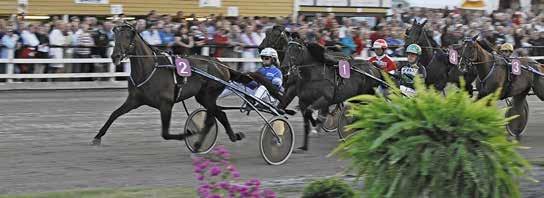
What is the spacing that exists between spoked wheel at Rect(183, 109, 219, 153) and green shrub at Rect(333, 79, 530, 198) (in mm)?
6566

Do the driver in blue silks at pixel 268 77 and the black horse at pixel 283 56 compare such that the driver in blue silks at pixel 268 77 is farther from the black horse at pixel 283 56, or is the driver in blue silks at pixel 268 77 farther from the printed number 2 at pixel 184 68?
the printed number 2 at pixel 184 68

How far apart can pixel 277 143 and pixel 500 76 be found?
4.63m

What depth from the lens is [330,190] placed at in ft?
22.7

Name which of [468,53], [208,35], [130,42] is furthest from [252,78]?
[208,35]

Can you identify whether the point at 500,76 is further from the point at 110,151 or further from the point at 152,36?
the point at 152,36

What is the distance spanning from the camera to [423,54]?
16.7 meters

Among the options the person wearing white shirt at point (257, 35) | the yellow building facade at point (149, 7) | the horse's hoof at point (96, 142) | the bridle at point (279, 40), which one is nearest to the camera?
the horse's hoof at point (96, 142)

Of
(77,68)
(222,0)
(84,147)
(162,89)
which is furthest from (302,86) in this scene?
(222,0)

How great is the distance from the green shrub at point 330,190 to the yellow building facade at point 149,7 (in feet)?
63.6

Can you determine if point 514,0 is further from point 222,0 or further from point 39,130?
point 39,130

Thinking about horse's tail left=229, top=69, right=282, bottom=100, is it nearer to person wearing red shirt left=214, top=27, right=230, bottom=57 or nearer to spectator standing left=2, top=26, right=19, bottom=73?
spectator standing left=2, top=26, right=19, bottom=73

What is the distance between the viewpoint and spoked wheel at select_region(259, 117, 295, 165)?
11.7m

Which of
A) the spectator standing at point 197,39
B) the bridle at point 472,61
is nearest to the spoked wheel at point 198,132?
Result: the bridle at point 472,61

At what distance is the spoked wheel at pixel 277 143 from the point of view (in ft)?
38.2
